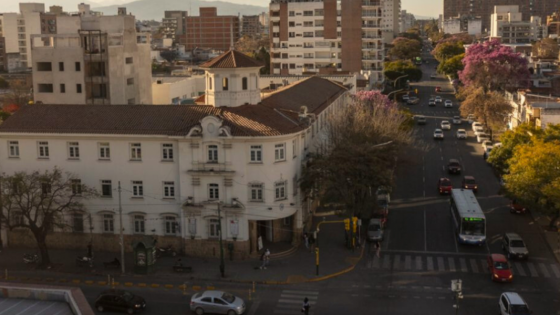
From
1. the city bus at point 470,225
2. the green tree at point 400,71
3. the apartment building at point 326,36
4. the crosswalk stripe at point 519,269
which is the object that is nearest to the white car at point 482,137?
the apartment building at point 326,36

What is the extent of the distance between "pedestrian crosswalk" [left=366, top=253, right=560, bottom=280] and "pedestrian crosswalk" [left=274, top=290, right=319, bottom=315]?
21.7ft

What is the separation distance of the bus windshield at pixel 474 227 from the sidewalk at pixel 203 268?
26.1 feet

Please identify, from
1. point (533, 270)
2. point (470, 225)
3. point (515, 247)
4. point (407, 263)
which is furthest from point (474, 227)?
point (407, 263)

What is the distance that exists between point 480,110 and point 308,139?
45.2 m

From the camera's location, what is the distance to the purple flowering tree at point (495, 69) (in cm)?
11031

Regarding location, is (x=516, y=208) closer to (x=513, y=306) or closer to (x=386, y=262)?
(x=386, y=262)

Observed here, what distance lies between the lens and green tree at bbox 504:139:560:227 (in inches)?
2008

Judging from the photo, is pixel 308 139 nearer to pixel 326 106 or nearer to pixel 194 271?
pixel 326 106

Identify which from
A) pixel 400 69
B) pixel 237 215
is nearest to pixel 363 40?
pixel 400 69

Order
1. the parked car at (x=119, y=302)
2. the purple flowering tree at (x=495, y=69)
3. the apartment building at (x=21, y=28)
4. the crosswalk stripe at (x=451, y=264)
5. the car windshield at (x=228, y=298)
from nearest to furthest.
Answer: the car windshield at (x=228, y=298) < the parked car at (x=119, y=302) < the crosswalk stripe at (x=451, y=264) < the purple flowering tree at (x=495, y=69) < the apartment building at (x=21, y=28)

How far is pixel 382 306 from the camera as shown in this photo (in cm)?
4031

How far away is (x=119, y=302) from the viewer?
3934cm

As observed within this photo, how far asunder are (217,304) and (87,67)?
41734 mm

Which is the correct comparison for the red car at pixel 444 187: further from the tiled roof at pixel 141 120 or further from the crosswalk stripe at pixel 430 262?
the tiled roof at pixel 141 120
